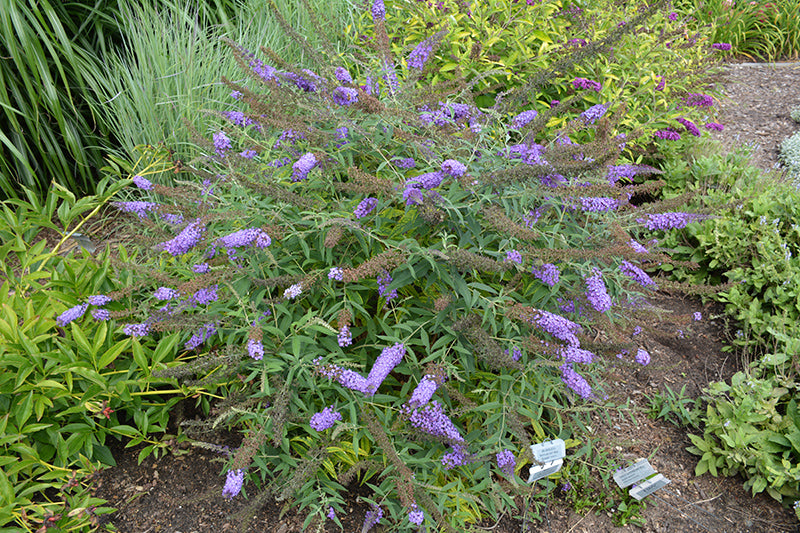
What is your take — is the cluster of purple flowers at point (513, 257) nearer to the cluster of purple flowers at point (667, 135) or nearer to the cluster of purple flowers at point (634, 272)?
the cluster of purple flowers at point (634, 272)

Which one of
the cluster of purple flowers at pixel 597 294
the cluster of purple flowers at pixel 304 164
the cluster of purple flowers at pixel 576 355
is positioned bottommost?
the cluster of purple flowers at pixel 576 355

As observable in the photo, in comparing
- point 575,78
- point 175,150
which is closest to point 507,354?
point 175,150

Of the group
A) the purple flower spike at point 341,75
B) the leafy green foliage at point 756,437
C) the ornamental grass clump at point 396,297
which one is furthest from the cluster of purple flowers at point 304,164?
the leafy green foliage at point 756,437

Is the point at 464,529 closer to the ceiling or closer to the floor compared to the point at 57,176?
closer to the floor

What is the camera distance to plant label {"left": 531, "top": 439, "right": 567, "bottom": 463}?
2112 millimetres

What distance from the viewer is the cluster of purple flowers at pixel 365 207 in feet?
6.65

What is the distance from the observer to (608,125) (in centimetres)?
214

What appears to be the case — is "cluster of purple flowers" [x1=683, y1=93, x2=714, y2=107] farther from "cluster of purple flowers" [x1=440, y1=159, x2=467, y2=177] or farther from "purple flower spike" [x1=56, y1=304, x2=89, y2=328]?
"purple flower spike" [x1=56, y1=304, x2=89, y2=328]

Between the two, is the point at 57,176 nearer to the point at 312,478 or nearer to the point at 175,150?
the point at 175,150

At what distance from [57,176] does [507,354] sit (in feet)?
11.7

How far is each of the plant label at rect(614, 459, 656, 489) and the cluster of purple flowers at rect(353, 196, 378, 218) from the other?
62.4 inches

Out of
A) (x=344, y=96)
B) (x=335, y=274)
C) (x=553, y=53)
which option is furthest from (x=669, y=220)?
(x=553, y=53)

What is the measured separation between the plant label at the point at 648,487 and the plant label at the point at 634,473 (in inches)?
1.1

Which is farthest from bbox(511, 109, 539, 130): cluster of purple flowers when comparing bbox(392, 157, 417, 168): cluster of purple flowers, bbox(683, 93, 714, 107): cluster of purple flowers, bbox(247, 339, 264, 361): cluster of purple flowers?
bbox(683, 93, 714, 107): cluster of purple flowers
